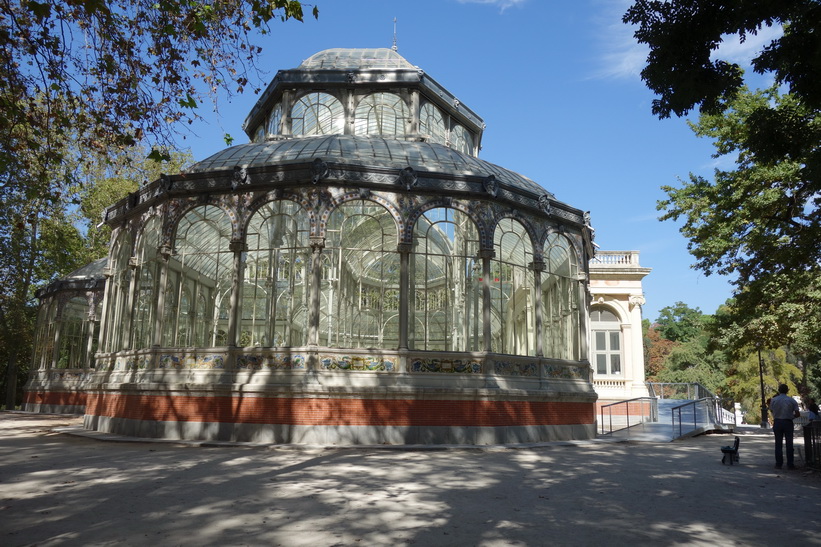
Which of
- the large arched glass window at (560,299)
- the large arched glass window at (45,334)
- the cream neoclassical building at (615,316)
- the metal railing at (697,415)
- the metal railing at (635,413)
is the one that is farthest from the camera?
the cream neoclassical building at (615,316)

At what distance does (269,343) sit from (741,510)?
427 inches

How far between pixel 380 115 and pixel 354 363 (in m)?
10.6

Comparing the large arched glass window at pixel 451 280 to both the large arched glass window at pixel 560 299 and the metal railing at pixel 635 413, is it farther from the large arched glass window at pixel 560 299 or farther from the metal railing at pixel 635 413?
the metal railing at pixel 635 413

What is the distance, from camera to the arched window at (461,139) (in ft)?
77.2

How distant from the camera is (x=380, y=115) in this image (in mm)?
21938

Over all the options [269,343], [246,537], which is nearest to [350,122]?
Answer: [269,343]

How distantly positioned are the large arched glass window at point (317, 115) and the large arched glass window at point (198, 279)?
538cm

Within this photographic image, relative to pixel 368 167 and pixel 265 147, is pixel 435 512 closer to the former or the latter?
pixel 368 167

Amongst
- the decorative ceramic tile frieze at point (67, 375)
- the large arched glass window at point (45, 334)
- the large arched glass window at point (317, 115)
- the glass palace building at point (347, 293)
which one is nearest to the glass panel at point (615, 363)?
the glass palace building at point (347, 293)

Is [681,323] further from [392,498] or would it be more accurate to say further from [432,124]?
[392,498]

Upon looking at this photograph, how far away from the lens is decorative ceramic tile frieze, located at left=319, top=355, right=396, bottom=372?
14.7 meters

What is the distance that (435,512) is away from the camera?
7.05 m

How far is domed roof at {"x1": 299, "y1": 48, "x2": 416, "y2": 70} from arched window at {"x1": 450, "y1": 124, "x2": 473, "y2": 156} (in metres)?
2.93

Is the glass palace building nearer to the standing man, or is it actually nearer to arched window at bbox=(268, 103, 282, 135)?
arched window at bbox=(268, 103, 282, 135)
